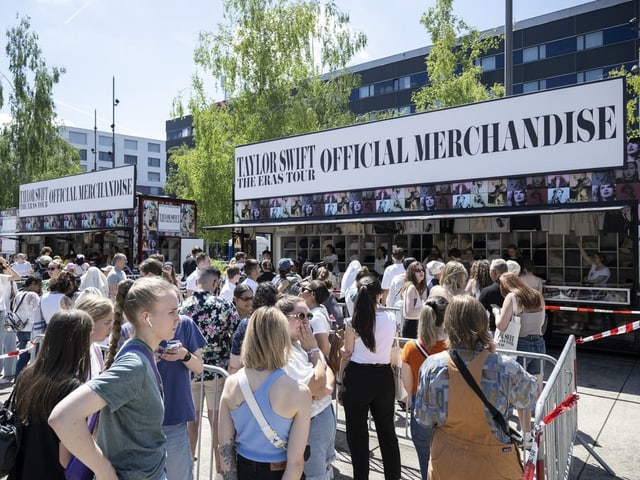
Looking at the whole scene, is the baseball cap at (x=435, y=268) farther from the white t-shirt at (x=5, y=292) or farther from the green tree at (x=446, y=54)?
the green tree at (x=446, y=54)

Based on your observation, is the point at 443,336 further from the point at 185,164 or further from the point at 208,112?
the point at 185,164

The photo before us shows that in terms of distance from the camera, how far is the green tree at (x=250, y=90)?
27094 millimetres

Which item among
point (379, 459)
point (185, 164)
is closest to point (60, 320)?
point (379, 459)

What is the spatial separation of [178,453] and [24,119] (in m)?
38.6

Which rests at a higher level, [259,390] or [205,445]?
[259,390]

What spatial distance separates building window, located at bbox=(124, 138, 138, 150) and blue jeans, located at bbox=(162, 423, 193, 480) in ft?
271

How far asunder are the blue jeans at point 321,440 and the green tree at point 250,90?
966 inches

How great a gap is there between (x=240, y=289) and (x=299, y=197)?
34.1 ft

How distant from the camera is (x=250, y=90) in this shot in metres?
27.5

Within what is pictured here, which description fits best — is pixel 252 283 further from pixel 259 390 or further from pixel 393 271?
pixel 259 390

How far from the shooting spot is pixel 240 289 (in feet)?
17.5

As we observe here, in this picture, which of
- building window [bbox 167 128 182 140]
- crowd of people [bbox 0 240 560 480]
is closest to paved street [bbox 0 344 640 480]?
crowd of people [bbox 0 240 560 480]

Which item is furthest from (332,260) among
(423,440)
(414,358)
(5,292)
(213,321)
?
(423,440)

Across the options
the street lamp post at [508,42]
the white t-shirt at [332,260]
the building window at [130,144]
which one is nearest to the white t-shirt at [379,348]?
the white t-shirt at [332,260]
